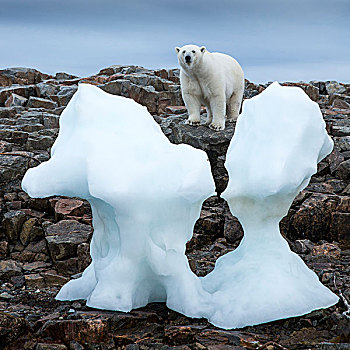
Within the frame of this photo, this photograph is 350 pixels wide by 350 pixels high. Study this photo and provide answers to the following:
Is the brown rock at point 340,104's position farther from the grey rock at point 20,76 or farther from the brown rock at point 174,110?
the grey rock at point 20,76

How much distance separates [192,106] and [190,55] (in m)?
1.33

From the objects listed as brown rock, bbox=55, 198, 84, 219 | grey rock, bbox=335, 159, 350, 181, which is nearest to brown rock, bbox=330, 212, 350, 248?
grey rock, bbox=335, 159, 350, 181

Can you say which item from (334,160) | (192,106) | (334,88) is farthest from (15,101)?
(334,88)

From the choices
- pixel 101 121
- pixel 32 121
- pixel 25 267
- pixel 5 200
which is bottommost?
pixel 25 267

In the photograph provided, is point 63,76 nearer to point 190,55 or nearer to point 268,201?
point 190,55

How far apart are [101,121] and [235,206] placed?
160 centimetres

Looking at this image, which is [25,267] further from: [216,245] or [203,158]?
[203,158]

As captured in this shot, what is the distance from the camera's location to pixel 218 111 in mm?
10617

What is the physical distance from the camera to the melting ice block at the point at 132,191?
462 cm

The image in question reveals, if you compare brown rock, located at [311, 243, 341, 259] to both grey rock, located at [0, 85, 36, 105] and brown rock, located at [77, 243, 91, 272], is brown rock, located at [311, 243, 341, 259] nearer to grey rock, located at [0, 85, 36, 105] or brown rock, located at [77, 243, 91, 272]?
brown rock, located at [77, 243, 91, 272]

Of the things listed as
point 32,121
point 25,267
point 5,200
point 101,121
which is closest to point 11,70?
point 32,121

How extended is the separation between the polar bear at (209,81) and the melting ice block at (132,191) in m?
5.23

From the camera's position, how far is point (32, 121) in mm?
15016

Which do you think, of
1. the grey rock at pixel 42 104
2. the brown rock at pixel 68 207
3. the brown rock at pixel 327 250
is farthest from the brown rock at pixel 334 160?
the grey rock at pixel 42 104
